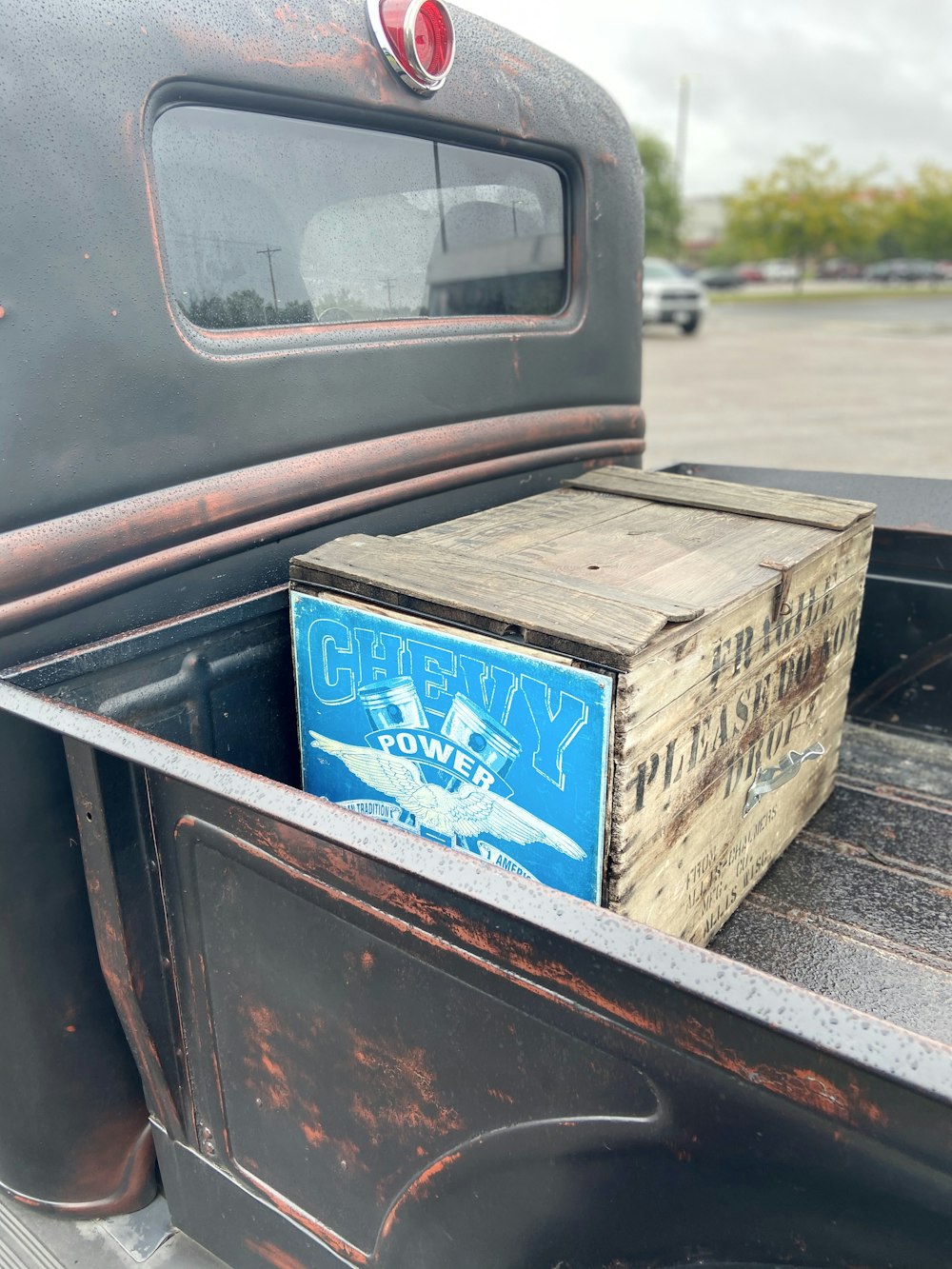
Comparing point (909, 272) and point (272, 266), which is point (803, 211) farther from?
point (272, 266)

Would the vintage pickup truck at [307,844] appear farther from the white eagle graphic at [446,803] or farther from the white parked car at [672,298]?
the white parked car at [672,298]

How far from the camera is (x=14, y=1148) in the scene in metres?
1.40

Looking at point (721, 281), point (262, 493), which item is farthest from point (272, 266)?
point (721, 281)

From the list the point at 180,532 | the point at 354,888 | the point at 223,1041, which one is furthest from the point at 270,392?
the point at 223,1041

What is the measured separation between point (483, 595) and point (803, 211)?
49.2 meters

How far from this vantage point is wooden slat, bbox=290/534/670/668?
46.3 inches

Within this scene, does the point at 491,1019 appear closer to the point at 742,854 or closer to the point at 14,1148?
the point at 742,854

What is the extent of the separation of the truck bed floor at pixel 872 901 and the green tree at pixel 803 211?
47252 millimetres

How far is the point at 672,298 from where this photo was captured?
63.1 ft

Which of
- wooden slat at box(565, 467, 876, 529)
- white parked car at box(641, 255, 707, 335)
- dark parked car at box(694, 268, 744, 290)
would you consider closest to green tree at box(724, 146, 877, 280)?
dark parked car at box(694, 268, 744, 290)

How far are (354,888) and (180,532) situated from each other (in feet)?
1.97

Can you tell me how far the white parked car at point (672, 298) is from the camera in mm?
19047

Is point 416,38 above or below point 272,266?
above

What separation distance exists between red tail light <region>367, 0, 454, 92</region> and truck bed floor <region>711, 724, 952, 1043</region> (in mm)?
1421
